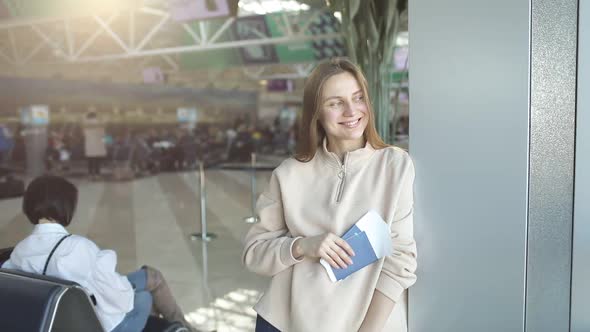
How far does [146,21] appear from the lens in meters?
10.8

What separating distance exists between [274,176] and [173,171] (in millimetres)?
11576

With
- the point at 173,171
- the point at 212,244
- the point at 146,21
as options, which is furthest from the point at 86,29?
the point at 212,244

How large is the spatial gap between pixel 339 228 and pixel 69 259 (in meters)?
1.37

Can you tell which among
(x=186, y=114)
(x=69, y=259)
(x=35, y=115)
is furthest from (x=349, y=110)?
(x=186, y=114)

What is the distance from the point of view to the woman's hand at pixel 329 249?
1.15 meters

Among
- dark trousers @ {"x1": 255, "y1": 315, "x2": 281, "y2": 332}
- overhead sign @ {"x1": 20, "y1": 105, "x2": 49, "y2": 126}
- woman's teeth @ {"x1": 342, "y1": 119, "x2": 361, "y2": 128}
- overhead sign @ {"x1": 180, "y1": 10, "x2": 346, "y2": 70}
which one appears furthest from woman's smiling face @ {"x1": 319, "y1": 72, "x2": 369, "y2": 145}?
overhead sign @ {"x1": 20, "y1": 105, "x2": 49, "y2": 126}

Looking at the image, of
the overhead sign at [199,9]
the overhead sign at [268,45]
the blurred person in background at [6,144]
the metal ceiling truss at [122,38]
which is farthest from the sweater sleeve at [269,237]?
the overhead sign at [268,45]

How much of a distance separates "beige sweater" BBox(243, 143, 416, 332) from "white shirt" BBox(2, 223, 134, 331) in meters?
1.18

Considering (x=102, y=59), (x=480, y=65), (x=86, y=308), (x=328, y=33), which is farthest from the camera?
(x=102, y=59)

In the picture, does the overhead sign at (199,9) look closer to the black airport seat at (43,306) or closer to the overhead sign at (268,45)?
the overhead sign at (268,45)

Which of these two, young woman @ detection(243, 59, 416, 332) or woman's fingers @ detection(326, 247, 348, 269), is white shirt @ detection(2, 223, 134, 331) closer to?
young woman @ detection(243, 59, 416, 332)

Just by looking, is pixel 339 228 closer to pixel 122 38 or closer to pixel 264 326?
pixel 264 326

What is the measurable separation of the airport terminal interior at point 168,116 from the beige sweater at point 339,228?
1.36m

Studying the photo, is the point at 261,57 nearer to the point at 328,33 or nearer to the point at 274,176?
the point at 328,33
